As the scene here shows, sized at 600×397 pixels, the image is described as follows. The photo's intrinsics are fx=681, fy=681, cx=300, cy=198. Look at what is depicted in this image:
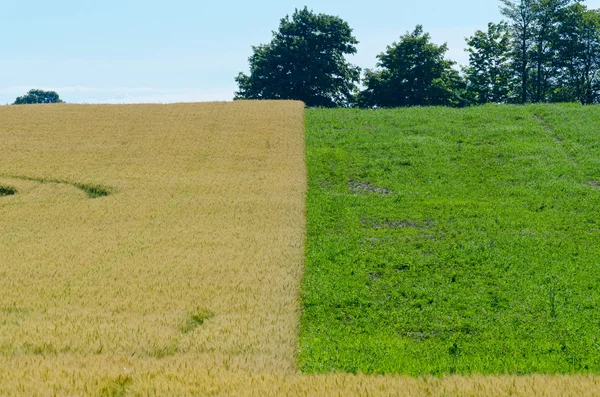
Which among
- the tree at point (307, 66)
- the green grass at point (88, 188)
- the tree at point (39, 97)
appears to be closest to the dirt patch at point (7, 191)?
the green grass at point (88, 188)

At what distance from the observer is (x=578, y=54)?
7356cm

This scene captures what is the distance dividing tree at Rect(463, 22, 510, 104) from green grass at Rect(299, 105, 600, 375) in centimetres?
3553

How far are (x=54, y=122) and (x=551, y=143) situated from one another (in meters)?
30.1

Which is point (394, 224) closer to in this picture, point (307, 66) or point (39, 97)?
point (307, 66)

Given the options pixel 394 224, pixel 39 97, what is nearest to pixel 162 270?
pixel 394 224

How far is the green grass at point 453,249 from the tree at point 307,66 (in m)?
34.2

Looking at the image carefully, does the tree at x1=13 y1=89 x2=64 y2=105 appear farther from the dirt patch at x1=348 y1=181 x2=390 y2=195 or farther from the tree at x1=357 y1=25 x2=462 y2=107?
the dirt patch at x1=348 y1=181 x2=390 y2=195

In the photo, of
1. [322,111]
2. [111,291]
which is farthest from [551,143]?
[111,291]

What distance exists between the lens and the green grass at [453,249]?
45.7 feet

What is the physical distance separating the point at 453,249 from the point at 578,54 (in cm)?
6132

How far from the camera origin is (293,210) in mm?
24984

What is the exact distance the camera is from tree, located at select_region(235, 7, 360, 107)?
72188mm

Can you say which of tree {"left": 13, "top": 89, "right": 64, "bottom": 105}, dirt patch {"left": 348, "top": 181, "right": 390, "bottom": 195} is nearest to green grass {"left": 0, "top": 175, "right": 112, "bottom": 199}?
dirt patch {"left": 348, "top": 181, "right": 390, "bottom": 195}

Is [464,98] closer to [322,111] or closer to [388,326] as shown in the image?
[322,111]
